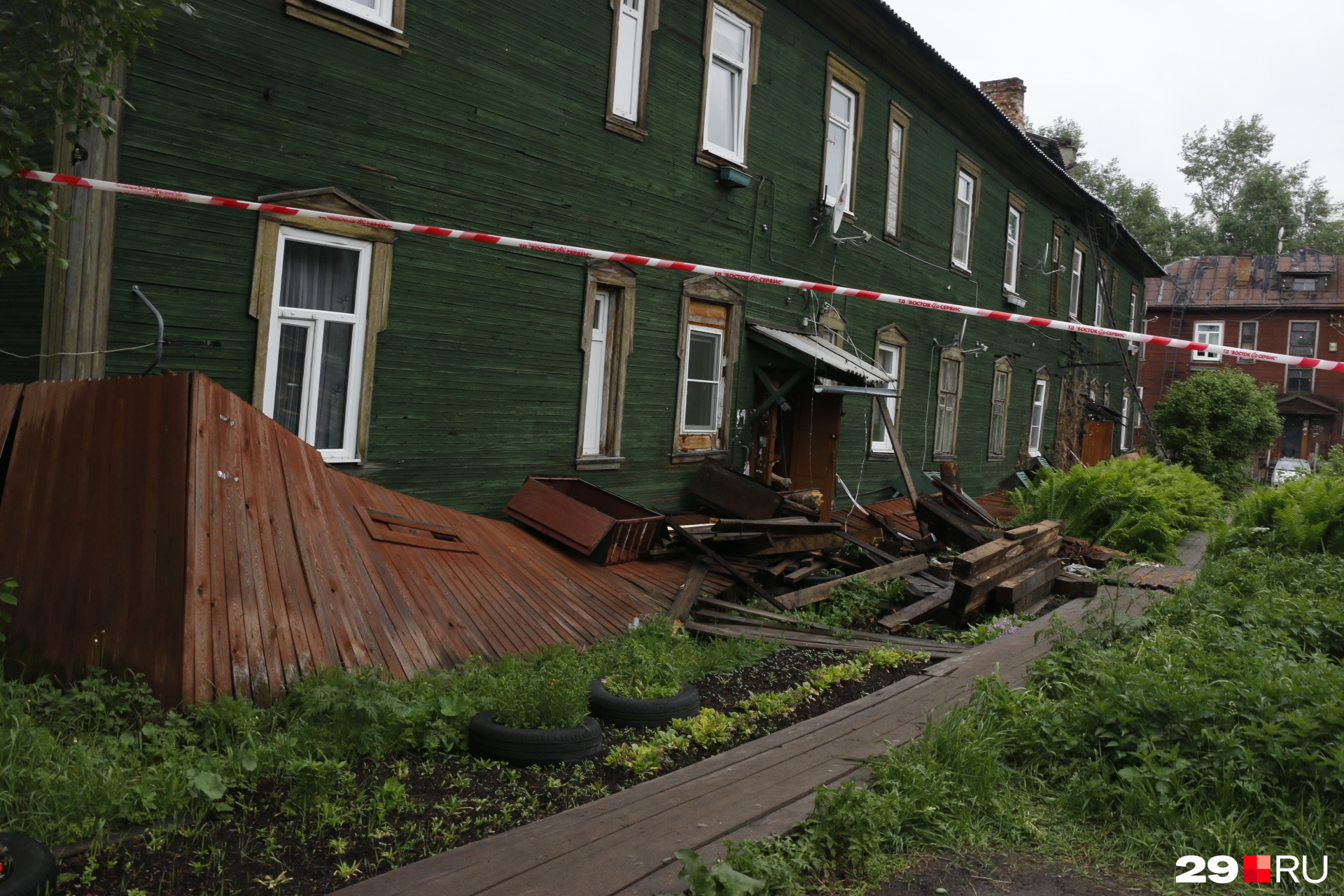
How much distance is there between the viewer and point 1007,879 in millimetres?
3717

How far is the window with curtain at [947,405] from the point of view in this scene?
18.1 meters

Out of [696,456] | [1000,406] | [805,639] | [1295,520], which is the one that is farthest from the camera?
[1000,406]

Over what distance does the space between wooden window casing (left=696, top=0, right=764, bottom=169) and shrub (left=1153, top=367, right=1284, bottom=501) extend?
790 inches

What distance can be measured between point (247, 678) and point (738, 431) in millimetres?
8148

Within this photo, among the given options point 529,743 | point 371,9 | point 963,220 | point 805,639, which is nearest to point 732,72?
point 371,9

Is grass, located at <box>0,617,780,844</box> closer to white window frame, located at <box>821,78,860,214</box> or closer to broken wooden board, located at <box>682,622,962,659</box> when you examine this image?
broken wooden board, located at <box>682,622,962,659</box>

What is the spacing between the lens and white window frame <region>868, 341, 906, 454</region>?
627 inches

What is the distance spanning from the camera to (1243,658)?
5.21 m

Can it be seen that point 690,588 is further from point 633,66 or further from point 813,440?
point 813,440

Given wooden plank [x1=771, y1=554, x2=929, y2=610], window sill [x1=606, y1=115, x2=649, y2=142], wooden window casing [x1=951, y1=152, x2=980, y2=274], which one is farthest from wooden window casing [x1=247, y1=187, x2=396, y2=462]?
wooden window casing [x1=951, y1=152, x2=980, y2=274]

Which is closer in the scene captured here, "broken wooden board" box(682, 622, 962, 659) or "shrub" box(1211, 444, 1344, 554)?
"broken wooden board" box(682, 622, 962, 659)

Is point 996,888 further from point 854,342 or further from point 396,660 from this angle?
point 854,342

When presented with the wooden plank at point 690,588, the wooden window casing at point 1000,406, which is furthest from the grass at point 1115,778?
the wooden window casing at point 1000,406

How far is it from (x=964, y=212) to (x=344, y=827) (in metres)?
17.6
